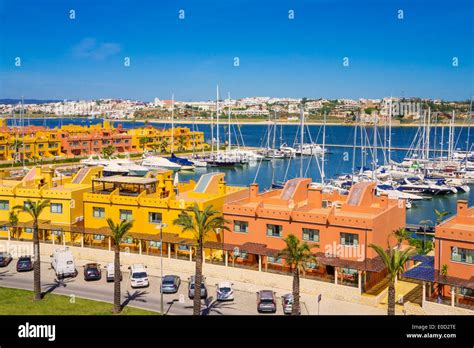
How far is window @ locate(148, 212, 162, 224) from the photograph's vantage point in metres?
34.6

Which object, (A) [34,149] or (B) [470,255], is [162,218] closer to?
(B) [470,255]

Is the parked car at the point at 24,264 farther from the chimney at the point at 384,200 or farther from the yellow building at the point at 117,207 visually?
the chimney at the point at 384,200

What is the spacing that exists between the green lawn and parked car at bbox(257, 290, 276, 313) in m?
4.72

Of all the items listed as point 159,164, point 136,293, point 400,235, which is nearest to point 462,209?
point 400,235

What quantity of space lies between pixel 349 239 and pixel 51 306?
15149mm

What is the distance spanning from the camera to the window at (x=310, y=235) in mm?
30547

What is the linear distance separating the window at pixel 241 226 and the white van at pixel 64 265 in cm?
933

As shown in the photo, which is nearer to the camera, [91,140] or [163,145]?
[91,140]

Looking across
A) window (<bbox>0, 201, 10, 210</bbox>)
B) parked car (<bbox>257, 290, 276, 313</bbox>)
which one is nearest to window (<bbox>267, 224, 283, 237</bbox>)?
parked car (<bbox>257, 290, 276, 313</bbox>)

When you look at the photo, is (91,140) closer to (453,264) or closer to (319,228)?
(319,228)

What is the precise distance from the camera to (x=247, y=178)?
3477 inches

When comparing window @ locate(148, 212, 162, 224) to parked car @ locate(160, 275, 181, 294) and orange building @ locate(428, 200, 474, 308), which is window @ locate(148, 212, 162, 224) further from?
orange building @ locate(428, 200, 474, 308)

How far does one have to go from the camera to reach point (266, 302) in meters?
26.1
